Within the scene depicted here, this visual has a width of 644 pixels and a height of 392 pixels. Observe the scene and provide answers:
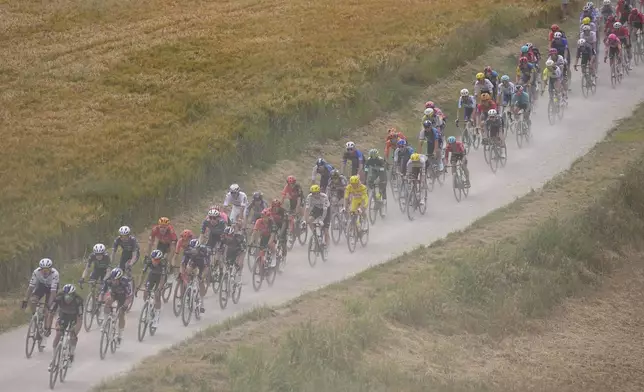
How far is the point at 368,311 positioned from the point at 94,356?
259 inches

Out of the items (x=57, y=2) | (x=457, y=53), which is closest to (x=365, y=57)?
(x=457, y=53)

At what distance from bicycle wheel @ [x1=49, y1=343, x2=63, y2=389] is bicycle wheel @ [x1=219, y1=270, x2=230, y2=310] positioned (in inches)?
229

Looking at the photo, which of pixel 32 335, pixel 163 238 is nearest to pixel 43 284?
pixel 32 335

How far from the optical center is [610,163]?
44.1 m

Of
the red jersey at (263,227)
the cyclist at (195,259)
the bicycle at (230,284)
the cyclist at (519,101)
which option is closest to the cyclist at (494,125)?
the cyclist at (519,101)

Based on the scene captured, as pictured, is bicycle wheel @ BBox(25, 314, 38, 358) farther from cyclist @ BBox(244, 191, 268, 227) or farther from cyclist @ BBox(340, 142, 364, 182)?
cyclist @ BBox(340, 142, 364, 182)

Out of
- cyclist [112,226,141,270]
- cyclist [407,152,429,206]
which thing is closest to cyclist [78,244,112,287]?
cyclist [112,226,141,270]

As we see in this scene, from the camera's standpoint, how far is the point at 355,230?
1409 inches

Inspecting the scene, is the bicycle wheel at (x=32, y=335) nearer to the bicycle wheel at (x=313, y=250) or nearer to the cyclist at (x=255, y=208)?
the cyclist at (x=255, y=208)

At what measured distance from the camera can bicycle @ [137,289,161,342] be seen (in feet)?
95.9

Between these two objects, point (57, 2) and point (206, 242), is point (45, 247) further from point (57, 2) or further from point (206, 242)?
point (57, 2)

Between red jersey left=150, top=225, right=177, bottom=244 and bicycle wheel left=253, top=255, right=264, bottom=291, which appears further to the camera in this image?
bicycle wheel left=253, top=255, right=264, bottom=291

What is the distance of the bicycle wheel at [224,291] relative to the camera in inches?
1238

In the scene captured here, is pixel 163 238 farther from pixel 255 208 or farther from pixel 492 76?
pixel 492 76
